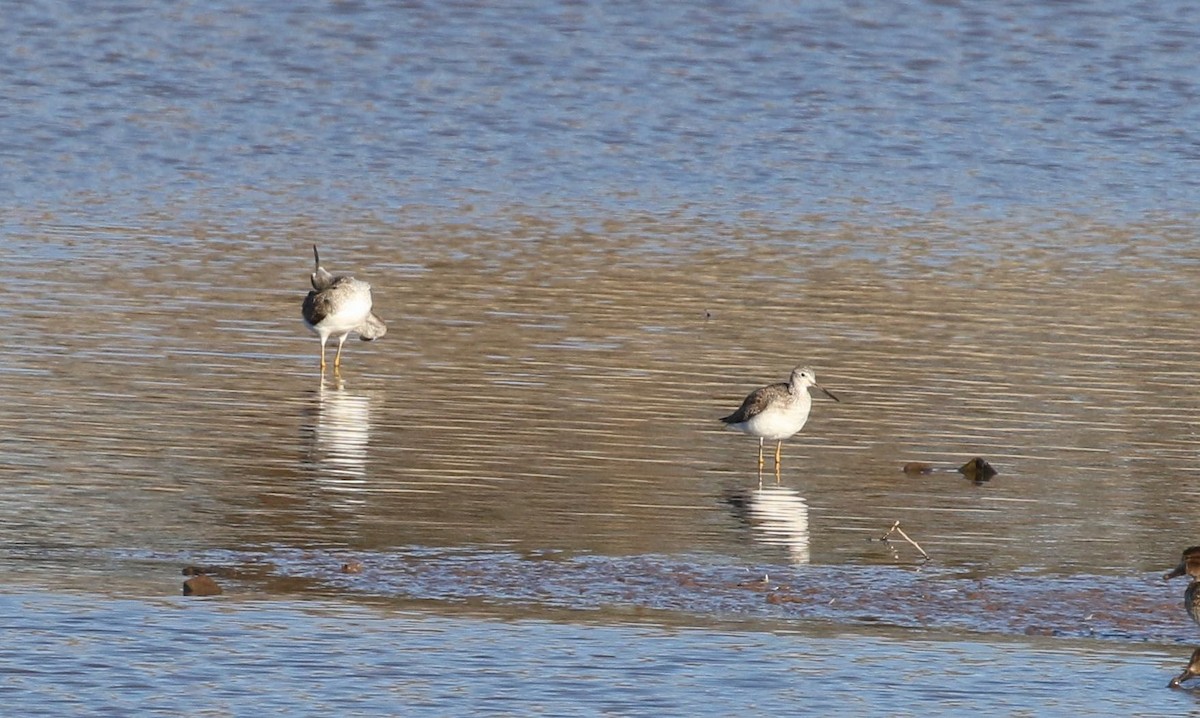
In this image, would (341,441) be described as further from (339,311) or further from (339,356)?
(339,356)

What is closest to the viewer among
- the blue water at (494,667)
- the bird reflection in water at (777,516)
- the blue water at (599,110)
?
the blue water at (494,667)

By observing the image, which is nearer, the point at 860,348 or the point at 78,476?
the point at 78,476

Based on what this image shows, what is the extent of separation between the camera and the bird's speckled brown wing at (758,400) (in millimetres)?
13984

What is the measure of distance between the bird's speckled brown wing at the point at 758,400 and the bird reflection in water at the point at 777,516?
27.2 inches

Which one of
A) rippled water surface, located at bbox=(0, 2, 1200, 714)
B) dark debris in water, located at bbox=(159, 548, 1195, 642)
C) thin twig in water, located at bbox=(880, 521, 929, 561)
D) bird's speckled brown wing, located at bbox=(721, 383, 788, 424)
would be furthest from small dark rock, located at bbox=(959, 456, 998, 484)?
dark debris in water, located at bbox=(159, 548, 1195, 642)

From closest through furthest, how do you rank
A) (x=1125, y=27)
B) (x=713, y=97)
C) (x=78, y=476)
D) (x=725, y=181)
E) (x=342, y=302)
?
(x=78, y=476) < (x=342, y=302) < (x=725, y=181) < (x=713, y=97) < (x=1125, y=27)

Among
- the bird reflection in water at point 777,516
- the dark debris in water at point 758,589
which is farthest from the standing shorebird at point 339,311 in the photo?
the dark debris in water at point 758,589

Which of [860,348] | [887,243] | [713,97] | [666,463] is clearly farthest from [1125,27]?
[666,463]

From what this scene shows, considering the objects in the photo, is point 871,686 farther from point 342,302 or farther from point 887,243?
point 887,243

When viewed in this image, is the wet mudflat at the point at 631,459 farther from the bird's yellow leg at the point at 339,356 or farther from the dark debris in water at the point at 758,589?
the bird's yellow leg at the point at 339,356

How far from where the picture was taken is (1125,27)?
123ft

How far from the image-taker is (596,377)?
16203 millimetres

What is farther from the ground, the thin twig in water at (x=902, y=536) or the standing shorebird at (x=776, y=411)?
the standing shorebird at (x=776, y=411)

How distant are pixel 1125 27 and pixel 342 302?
23.1 m
